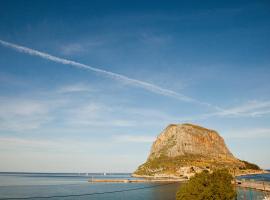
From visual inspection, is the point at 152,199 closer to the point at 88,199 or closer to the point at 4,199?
the point at 88,199

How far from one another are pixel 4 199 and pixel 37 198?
14.7m

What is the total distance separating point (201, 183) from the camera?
227 feet

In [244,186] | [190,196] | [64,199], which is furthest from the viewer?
[244,186]

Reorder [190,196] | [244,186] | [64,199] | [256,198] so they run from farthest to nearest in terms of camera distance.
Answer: [244,186]
[64,199]
[256,198]
[190,196]

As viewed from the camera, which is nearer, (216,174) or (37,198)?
(216,174)

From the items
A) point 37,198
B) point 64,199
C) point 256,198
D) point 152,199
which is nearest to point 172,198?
point 152,199

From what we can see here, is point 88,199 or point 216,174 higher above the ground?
point 216,174

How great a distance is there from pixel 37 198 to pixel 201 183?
90.2 metres

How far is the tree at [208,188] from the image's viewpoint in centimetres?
6725

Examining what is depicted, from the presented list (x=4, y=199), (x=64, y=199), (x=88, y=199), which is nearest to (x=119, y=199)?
(x=88, y=199)

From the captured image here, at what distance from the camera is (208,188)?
67.7 meters

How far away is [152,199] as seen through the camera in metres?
126

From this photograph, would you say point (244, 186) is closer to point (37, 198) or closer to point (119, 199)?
point (119, 199)

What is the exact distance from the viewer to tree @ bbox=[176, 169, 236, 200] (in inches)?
2648
